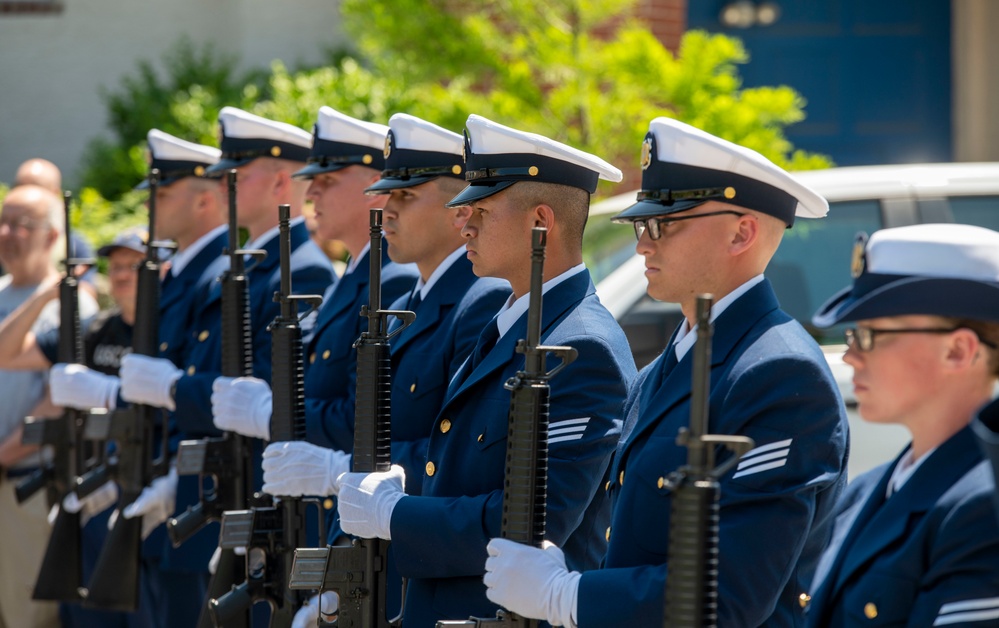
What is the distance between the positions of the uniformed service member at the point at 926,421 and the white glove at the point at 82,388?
4030mm

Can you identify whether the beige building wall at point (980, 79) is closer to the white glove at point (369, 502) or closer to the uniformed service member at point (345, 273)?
the uniformed service member at point (345, 273)

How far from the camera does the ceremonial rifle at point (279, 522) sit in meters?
4.18

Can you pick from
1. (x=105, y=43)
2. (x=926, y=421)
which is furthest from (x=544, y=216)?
(x=105, y=43)

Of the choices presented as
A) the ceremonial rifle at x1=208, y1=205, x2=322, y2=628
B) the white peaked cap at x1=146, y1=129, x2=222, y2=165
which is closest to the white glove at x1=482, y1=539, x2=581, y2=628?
the ceremonial rifle at x1=208, y1=205, x2=322, y2=628

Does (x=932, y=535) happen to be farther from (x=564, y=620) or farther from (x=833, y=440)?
(x=564, y=620)

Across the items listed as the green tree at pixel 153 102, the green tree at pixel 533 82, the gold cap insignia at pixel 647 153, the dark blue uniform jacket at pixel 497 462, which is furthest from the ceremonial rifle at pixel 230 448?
the green tree at pixel 153 102

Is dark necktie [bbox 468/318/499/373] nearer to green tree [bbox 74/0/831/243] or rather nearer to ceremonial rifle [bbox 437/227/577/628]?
ceremonial rifle [bbox 437/227/577/628]

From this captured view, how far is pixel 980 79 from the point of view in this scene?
9891 mm

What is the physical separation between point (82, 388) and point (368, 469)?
2712 millimetres

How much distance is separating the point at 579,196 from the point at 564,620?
1143 millimetres

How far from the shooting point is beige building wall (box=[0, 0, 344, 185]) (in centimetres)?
1059

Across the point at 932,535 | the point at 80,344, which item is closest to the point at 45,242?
the point at 80,344

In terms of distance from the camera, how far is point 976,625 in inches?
82.9

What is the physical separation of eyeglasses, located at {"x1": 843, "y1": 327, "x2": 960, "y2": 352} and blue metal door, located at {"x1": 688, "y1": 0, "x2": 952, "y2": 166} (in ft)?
25.9
